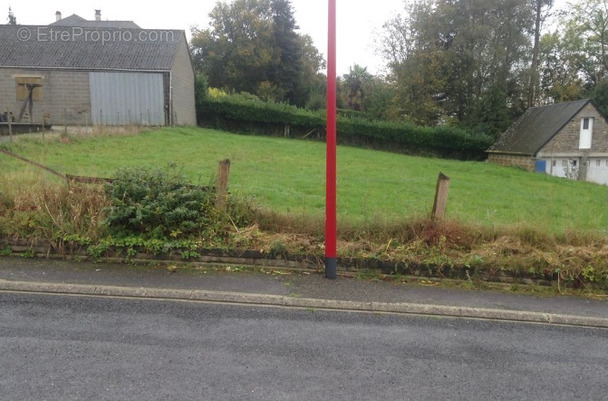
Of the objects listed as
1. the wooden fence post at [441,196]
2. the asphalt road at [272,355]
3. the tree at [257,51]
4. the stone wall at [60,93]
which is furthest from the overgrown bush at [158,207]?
the tree at [257,51]

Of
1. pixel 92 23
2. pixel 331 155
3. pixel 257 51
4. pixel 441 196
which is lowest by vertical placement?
pixel 441 196

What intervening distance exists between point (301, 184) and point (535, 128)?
30.8 meters

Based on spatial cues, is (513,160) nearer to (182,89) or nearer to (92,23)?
(182,89)

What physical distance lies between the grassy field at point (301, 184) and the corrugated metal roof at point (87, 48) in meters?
8.56

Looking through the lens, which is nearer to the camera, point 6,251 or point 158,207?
point 6,251

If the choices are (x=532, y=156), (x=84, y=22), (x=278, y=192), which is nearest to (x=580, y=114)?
(x=532, y=156)

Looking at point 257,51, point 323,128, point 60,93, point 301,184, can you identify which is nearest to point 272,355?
point 301,184

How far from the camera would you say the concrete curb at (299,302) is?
5684mm

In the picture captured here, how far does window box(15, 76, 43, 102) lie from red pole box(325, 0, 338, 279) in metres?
29.1

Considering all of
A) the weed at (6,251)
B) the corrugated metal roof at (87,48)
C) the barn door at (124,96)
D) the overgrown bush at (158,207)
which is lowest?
the weed at (6,251)

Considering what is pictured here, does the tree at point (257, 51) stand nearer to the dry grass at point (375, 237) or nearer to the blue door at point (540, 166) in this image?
the blue door at point (540, 166)

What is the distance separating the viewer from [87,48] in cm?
3130

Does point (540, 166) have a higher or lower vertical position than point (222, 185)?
lower

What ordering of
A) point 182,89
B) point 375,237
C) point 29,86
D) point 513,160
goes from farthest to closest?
point 513,160, point 182,89, point 29,86, point 375,237
